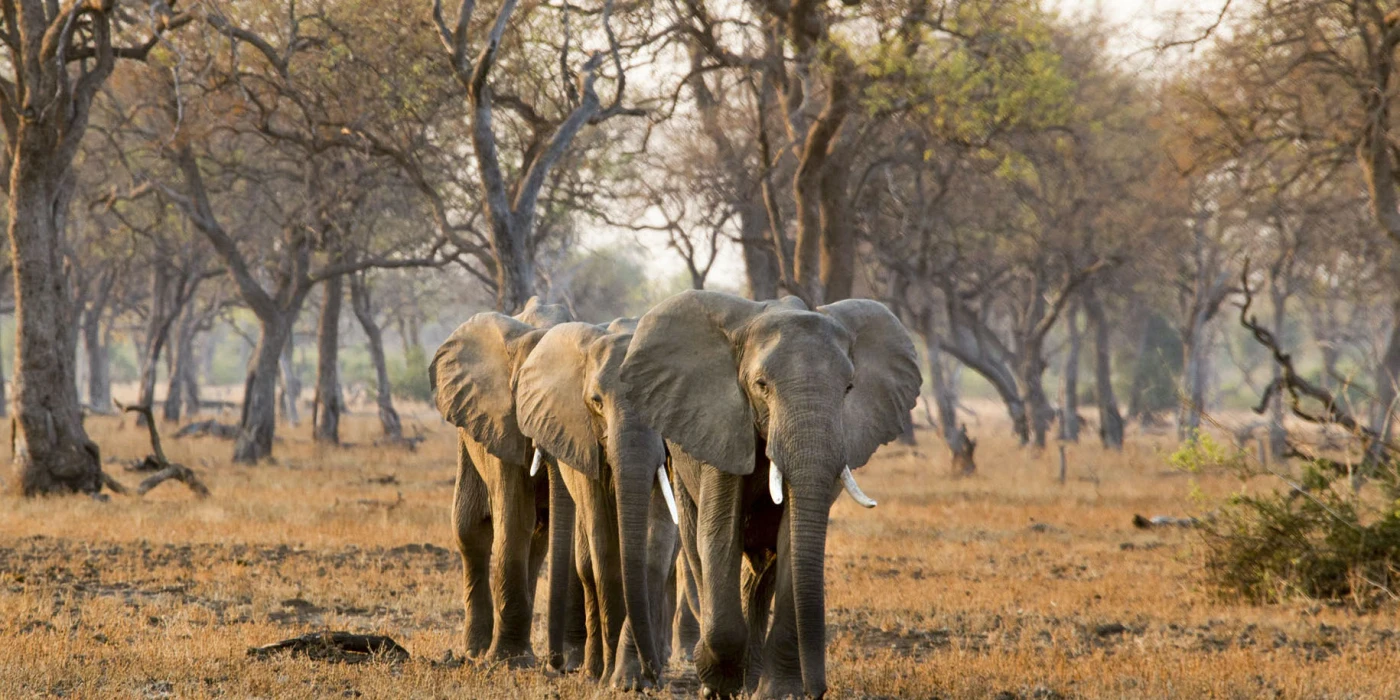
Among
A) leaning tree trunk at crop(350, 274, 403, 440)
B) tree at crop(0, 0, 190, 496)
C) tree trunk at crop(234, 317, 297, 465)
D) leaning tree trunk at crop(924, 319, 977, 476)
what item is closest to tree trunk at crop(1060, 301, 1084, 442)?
leaning tree trunk at crop(924, 319, 977, 476)

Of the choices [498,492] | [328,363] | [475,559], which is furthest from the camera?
[328,363]

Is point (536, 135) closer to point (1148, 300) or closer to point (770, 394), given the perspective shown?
point (770, 394)

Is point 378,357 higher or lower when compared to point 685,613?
higher

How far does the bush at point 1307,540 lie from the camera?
11047 millimetres

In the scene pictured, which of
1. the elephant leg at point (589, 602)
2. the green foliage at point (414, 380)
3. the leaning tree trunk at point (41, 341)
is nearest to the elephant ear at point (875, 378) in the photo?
the elephant leg at point (589, 602)

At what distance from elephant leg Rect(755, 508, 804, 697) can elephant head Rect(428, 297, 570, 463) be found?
2243mm

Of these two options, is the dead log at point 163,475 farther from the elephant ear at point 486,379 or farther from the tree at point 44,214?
the elephant ear at point 486,379

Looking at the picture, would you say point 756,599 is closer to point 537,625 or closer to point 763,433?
A: point 763,433

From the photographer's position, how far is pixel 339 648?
8.13 meters

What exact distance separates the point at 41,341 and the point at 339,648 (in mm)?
10987

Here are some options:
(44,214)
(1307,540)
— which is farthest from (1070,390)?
(44,214)

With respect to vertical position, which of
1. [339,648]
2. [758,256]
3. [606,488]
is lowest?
[339,648]

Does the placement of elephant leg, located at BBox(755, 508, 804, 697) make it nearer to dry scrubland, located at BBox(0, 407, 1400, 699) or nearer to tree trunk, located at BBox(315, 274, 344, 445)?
dry scrubland, located at BBox(0, 407, 1400, 699)

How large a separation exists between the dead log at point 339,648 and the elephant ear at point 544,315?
84.9 inches
